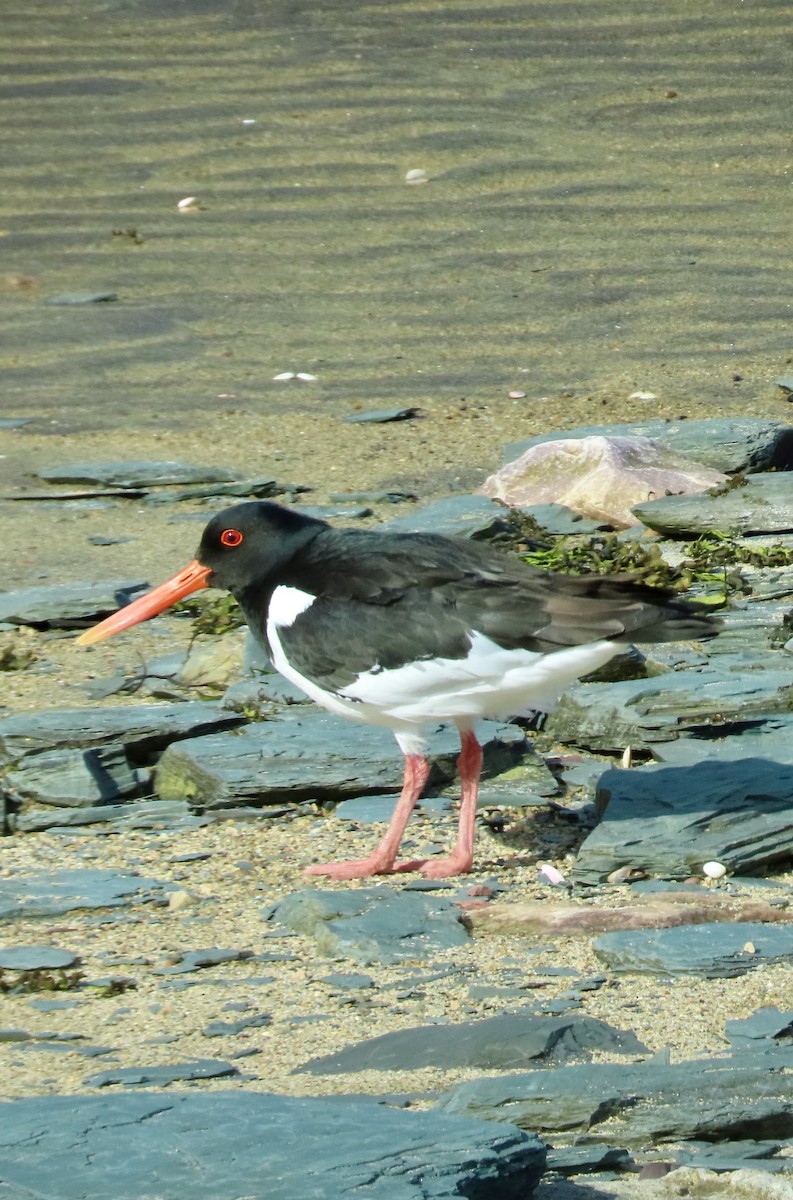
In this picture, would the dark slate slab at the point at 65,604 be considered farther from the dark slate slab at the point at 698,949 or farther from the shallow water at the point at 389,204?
the dark slate slab at the point at 698,949

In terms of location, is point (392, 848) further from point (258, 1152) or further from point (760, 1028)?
point (258, 1152)

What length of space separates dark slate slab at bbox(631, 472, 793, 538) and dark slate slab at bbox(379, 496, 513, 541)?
578mm

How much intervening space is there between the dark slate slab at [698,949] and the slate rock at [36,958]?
1.22 m

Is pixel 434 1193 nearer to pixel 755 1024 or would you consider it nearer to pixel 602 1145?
pixel 602 1145

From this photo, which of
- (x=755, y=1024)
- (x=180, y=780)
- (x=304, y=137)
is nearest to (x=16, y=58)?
(x=304, y=137)

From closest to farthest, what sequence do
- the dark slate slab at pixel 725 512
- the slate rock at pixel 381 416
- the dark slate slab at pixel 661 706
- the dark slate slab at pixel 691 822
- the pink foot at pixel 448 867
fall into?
the dark slate slab at pixel 691 822
the pink foot at pixel 448 867
the dark slate slab at pixel 661 706
the dark slate slab at pixel 725 512
the slate rock at pixel 381 416

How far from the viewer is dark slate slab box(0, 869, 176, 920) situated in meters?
4.29

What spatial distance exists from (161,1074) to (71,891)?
1.14 m

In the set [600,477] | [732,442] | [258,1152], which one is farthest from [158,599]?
[732,442]

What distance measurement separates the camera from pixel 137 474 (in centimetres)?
865

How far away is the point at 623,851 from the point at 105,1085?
1.65 metres

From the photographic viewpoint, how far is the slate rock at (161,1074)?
3.28 m

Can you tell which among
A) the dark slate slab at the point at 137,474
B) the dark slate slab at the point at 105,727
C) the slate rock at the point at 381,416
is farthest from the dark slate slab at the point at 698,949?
the slate rock at the point at 381,416

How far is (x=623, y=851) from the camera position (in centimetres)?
444
